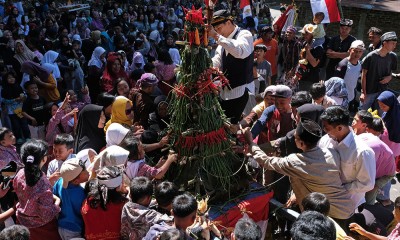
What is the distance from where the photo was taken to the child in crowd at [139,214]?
3031 mm

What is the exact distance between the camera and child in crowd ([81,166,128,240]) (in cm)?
312

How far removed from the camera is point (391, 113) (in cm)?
548

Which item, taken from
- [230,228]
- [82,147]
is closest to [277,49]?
[82,147]

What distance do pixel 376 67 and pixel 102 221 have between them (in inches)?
204

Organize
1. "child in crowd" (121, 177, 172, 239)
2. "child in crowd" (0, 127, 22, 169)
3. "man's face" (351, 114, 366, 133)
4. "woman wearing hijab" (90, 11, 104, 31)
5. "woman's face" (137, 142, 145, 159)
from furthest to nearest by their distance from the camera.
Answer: "woman wearing hijab" (90, 11, 104, 31) → "man's face" (351, 114, 366, 133) → "child in crowd" (0, 127, 22, 169) → "woman's face" (137, 142, 145, 159) → "child in crowd" (121, 177, 172, 239)

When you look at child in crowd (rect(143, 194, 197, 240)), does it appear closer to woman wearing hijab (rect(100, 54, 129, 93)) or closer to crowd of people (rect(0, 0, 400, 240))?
crowd of people (rect(0, 0, 400, 240))

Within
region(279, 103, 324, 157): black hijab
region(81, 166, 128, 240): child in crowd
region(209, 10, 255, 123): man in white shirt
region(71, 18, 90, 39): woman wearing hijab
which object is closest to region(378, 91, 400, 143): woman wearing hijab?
region(279, 103, 324, 157): black hijab

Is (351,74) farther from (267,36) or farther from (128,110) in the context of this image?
(128,110)

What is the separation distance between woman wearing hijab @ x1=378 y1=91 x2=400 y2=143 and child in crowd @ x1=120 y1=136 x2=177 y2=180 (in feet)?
10.6

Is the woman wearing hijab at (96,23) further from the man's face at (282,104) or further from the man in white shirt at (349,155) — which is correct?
the man in white shirt at (349,155)

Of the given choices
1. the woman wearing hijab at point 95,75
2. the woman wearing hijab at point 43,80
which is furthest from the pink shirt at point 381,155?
the woman wearing hijab at point 43,80

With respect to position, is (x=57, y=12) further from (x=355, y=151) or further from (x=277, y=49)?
(x=355, y=151)

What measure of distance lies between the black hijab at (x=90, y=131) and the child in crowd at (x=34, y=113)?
1568 millimetres

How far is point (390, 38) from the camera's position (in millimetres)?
6379
